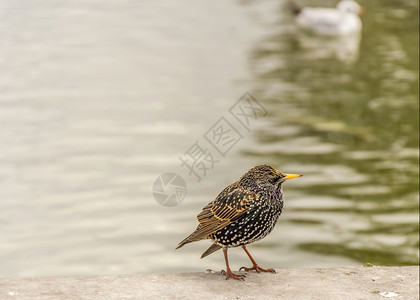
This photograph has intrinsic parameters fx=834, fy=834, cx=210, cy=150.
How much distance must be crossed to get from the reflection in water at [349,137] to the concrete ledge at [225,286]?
4005 mm

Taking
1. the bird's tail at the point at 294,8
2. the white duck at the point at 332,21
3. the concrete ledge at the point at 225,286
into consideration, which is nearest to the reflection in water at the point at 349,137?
the white duck at the point at 332,21

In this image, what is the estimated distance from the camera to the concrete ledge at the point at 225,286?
4648 millimetres

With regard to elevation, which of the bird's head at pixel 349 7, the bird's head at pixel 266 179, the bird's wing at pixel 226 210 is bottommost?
the bird's head at pixel 349 7

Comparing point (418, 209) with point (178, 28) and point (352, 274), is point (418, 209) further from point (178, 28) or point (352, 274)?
point (178, 28)

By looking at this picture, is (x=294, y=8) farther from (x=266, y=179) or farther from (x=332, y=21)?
(x=266, y=179)

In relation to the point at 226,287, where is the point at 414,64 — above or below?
below

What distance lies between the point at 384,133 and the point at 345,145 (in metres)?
0.83

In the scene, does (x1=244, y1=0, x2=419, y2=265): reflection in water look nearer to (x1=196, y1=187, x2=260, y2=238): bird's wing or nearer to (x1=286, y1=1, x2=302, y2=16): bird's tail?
(x1=286, y1=1, x2=302, y2=16): bird's tail

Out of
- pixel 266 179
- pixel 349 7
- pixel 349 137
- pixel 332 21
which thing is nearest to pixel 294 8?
pixel 332 21

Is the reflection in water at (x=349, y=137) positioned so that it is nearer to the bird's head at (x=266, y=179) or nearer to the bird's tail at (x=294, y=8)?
the bird's tail at (x=294, y=8)

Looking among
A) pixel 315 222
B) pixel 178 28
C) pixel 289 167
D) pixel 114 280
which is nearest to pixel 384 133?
pixel 289 167

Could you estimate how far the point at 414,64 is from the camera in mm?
17203

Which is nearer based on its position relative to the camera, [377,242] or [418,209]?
[377,242]

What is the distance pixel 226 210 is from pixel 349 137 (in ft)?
28.4
